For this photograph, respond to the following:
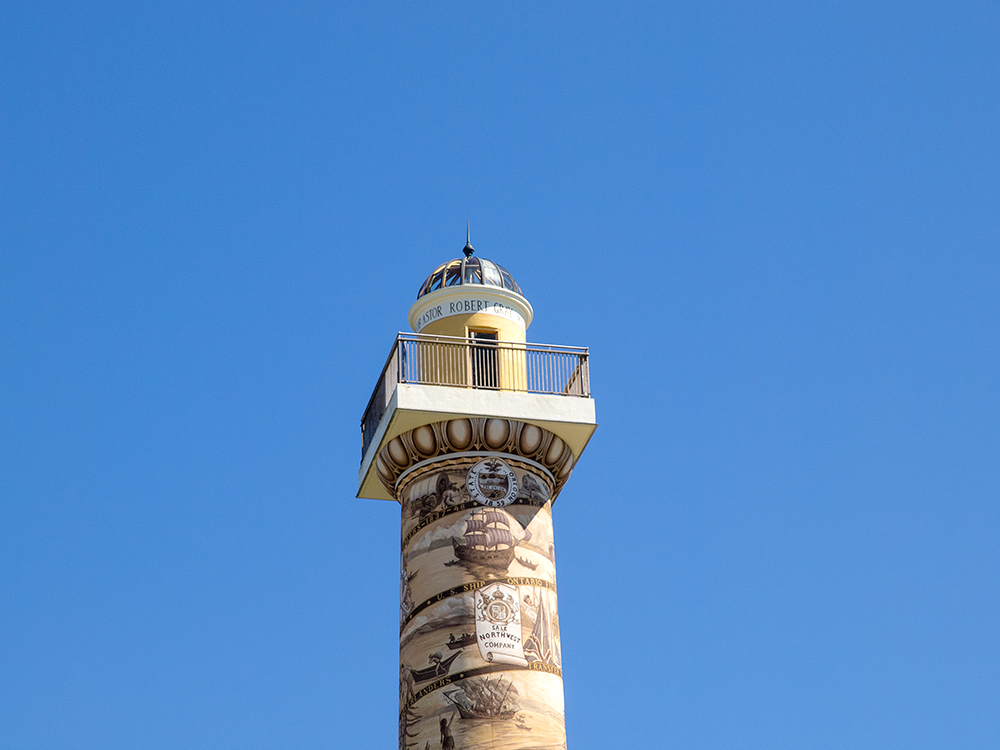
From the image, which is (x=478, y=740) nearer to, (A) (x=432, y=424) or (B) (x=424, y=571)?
(B) (x=424, y=571)

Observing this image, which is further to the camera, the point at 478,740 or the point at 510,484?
the point at 510,484

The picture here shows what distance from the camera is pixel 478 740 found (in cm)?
2642

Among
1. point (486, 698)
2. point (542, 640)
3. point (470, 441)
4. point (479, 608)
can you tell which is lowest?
point (486, 698)

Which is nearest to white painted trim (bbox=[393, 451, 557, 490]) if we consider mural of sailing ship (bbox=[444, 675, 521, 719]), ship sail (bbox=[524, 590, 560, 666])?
ship sail (bbox=[524, 590, 560, 666])

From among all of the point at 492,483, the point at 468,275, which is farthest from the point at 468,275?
the point at 492,483

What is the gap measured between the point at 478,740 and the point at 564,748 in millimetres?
1479

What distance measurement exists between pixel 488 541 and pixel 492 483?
1130 mm

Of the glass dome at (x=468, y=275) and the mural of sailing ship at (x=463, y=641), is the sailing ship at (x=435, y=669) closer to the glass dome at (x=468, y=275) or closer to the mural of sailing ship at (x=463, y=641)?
the mural of sailing ship at (x=463, y=641)

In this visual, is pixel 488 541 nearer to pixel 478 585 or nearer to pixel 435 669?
pixel 478 585

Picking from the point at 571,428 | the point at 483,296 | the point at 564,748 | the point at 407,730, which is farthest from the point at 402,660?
the point at 483,296

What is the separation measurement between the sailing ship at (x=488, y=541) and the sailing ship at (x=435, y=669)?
1658 mm

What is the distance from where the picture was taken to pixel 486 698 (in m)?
26.8

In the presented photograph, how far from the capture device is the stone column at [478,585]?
26.8 meters

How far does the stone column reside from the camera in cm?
2681
